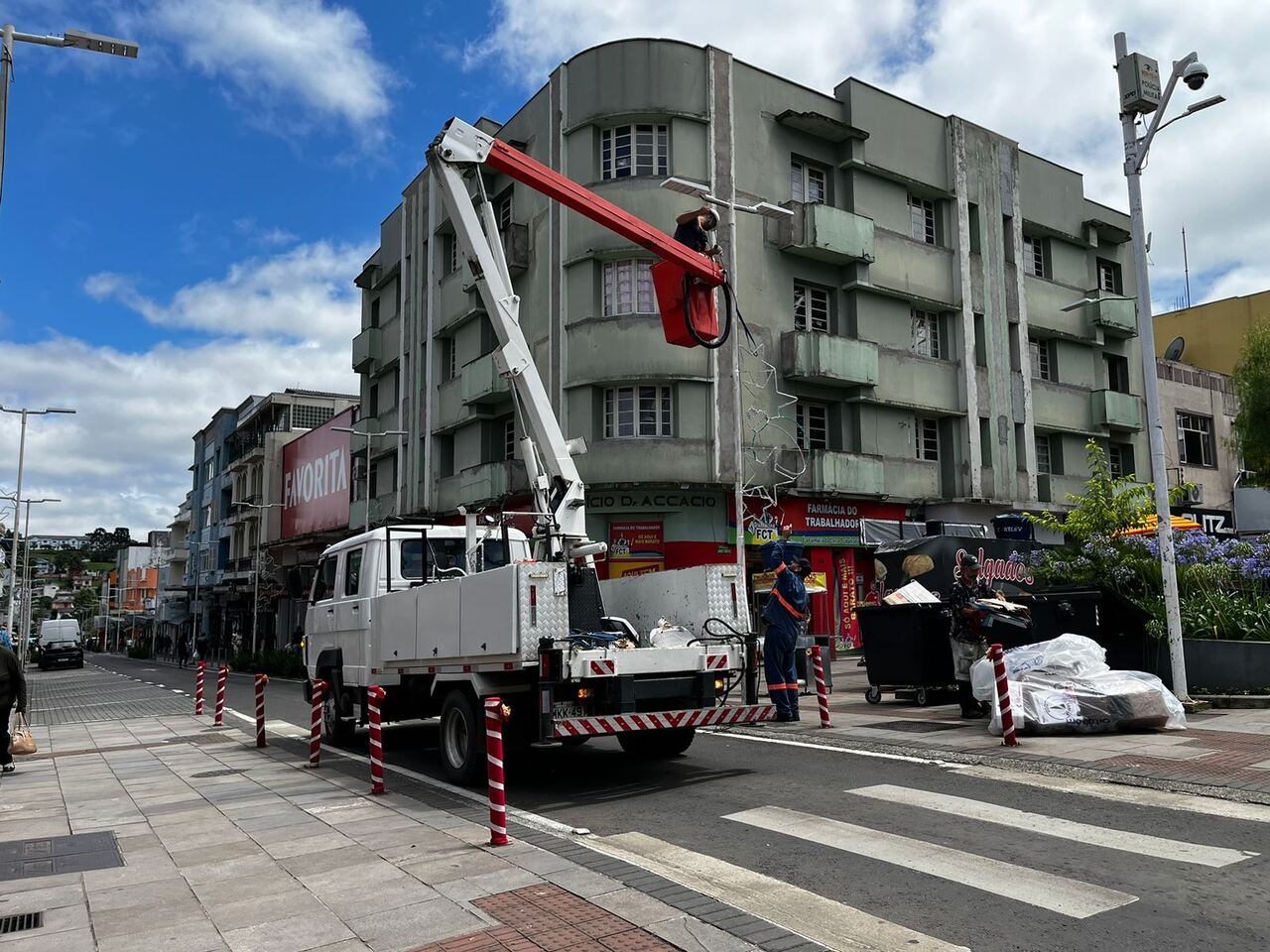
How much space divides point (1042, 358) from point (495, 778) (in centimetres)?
3332

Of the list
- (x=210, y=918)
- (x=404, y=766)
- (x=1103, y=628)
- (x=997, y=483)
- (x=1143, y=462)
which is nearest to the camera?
(x=210, y=918)

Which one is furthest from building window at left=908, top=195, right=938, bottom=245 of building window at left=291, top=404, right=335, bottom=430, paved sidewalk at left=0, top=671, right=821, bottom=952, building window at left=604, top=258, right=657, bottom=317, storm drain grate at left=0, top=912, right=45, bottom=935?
building window at left=291, top=404, right=335, bottom=430

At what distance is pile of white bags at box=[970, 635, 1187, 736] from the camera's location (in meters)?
10.4

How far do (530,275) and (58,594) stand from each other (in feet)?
393

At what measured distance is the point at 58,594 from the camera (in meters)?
125

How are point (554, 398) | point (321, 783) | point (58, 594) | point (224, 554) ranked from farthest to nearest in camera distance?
point (58, 594)
point (224, 554)
point (554, 398)
point (321, 783)

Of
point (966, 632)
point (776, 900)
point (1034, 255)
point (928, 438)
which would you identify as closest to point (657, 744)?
point (966, 632)

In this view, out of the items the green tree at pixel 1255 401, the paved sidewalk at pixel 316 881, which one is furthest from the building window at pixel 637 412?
the green tree at pixel 1255 401

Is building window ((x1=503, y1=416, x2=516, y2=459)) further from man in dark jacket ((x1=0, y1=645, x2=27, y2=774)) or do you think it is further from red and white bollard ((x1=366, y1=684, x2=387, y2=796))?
red and white bollard ((x1=366, y1=684, x2=387, y2=796))

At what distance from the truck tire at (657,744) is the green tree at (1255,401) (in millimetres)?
28934

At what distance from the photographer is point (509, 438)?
104ft

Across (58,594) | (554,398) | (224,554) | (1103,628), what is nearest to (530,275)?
(554,398)

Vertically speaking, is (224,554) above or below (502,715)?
above

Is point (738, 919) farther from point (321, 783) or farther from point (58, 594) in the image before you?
point (58, 594)
